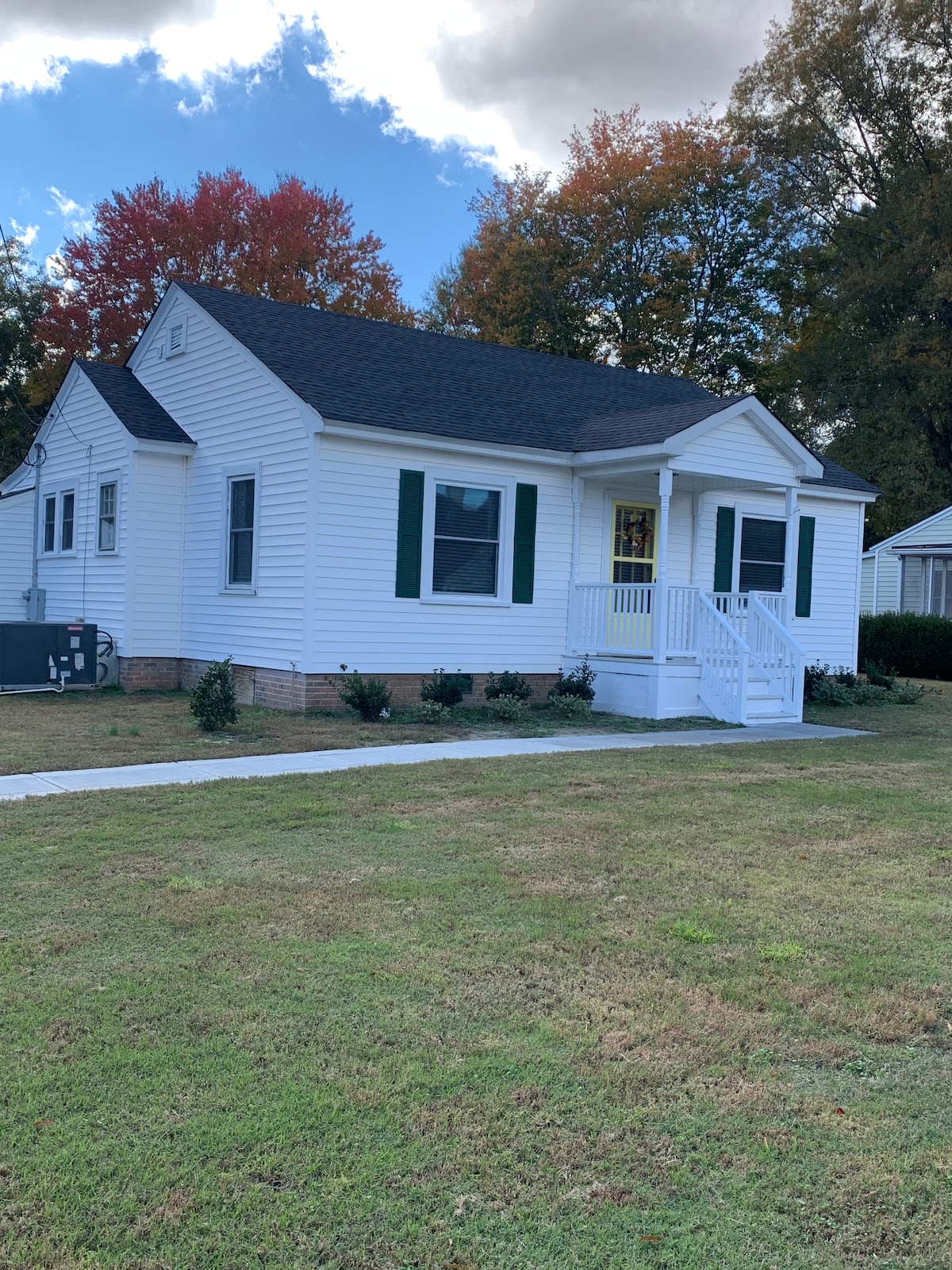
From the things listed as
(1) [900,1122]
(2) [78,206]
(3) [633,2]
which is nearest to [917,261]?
(3) [633,2]

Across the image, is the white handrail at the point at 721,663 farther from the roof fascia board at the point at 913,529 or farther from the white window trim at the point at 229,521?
the roof fascia board at the point at 913,529

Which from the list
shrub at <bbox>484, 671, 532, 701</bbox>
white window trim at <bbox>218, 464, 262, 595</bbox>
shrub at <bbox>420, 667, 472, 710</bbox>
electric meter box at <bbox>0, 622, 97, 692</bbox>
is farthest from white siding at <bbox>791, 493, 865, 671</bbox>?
electric meter box at <bbox>0, 622, 97, 692</bbox>

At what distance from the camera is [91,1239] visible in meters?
2.66

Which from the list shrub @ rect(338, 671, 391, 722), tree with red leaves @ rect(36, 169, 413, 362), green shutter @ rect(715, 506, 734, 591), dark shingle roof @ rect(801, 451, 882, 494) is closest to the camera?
shrub @ rect(338, 671, 391, 722)

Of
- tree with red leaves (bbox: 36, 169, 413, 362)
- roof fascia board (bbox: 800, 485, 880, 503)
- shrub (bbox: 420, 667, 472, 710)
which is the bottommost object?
shrub (bbox: 420, 667, 472, 710)

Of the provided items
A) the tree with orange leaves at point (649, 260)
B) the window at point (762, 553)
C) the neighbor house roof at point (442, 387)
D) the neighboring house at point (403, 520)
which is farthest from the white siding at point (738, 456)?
the tree with orange leaves at point (649, 260)

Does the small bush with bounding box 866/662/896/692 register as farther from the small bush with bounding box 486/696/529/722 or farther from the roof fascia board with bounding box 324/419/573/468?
the small bush with bounding box 486/696/529/722

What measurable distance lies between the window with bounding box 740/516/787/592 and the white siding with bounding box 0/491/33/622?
11.2 metres

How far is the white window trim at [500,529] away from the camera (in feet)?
44.9

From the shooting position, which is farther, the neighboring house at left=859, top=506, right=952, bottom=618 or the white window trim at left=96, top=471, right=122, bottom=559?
the neighboring house at left=859, top=506, right=952, bottom=618

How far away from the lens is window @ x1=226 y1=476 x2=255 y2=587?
14156 mm

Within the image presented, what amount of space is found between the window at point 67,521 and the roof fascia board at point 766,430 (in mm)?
9263

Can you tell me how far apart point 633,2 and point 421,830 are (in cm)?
1916

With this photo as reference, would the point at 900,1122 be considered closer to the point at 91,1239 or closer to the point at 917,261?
the point at 91,1239
